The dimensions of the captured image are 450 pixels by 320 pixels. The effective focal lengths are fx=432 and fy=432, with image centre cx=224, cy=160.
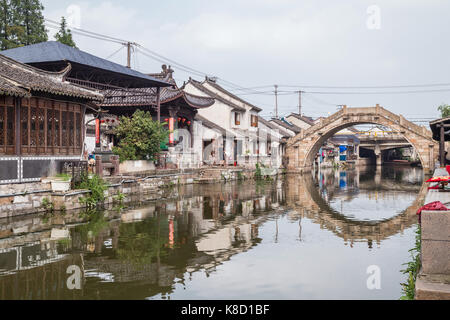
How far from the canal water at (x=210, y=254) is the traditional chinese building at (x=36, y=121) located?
1941mm

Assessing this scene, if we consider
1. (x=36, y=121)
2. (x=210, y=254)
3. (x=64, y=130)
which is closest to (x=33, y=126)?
(x=36, y=121)

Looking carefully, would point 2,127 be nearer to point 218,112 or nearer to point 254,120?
point 218,112

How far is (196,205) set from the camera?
18.2m

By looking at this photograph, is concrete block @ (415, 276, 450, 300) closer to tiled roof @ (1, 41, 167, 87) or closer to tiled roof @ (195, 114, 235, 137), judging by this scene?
tiled roof @ (1, 41, 167, 87)

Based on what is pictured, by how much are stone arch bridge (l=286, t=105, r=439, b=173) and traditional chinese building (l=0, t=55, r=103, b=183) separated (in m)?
30.1

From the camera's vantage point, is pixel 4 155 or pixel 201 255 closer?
pixel 201 255

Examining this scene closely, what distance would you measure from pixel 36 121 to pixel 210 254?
29.3 ft

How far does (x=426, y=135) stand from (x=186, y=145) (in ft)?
73.3

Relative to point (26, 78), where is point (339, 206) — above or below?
below
